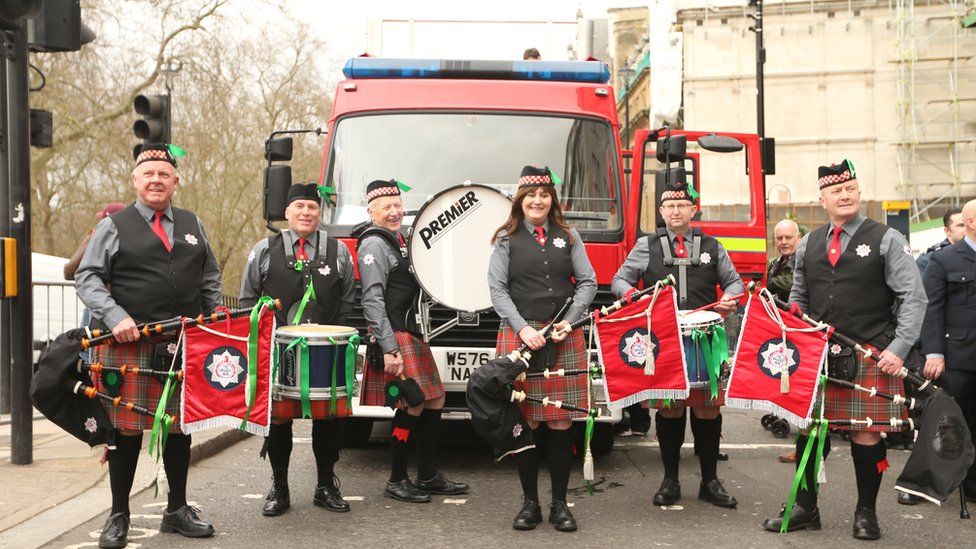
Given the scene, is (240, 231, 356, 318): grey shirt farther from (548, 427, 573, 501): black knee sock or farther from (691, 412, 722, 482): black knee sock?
(691, 412, 722, 482): black knee sock

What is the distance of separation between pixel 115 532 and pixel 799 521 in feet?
12.1

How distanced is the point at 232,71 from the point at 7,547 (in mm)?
25968

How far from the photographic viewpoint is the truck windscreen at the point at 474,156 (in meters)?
8.62

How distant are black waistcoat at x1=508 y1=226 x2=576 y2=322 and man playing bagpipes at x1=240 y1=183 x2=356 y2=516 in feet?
3.82

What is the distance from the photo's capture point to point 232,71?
30.4 metres

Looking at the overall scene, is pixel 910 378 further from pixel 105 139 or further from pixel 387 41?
pixel 105 139

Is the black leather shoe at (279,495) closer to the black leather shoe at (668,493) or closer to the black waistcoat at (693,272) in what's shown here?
the black leather shoe at (668,493)

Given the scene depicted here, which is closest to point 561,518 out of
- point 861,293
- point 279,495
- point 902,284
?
point 279,495

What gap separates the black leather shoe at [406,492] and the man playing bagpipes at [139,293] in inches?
54.7

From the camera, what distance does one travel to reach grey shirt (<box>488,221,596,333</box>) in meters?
6.43

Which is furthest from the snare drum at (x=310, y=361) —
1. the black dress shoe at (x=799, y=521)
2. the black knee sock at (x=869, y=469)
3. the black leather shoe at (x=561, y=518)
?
the black knee sock at (x=869, y=469)

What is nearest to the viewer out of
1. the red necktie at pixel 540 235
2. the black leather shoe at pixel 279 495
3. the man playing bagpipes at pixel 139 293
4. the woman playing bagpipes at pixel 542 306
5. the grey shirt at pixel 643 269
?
A: the man playing bagpipes at pixel 139 293

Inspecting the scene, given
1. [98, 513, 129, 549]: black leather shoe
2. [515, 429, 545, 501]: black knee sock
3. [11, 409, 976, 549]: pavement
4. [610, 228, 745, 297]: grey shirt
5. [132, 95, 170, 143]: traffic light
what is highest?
[132, 95, 170, 143]: traffic light

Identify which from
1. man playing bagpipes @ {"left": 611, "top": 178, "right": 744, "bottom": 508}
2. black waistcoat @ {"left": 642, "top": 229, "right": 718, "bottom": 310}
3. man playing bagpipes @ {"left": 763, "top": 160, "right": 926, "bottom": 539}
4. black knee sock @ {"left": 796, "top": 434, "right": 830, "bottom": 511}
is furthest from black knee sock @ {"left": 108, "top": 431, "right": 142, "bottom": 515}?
black knee sock @ {"left": 796, "top": 434, "right": 830, "bottom": 511}
